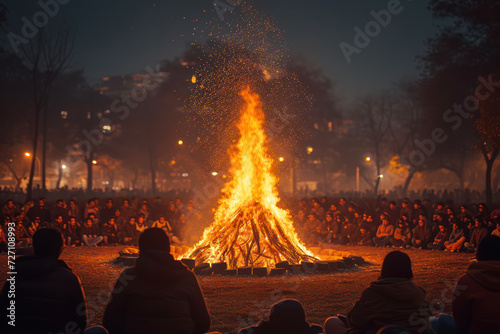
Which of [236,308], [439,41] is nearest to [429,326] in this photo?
[236,308]

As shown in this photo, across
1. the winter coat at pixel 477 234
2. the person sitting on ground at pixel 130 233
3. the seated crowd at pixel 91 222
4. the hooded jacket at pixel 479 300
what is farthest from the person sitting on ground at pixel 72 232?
the hooded jacket at pixel 479 300

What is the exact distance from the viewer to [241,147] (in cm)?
1575

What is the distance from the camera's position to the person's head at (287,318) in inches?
180

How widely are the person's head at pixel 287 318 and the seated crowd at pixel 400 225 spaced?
41.0 feet

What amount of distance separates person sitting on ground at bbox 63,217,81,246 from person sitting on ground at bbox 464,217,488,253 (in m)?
13.9

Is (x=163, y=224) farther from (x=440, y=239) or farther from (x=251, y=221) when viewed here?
(x=440, y=239)

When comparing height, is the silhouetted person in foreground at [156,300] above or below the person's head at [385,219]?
below

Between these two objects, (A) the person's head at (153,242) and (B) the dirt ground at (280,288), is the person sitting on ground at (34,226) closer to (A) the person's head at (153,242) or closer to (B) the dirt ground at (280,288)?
(B) the dirt ground at (280,288)

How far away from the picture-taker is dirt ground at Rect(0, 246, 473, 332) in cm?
854

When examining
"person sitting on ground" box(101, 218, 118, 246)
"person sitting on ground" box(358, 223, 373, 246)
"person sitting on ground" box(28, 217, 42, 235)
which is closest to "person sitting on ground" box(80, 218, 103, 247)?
"person sitting on ground" box(101, 218, 118, 246)

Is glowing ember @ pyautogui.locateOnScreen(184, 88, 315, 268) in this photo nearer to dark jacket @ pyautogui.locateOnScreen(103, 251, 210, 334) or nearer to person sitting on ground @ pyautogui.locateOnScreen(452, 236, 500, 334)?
person sitting on ground @ pyautogui.locateOnScreen(452, 236, 500, 334)

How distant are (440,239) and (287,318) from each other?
14846 millimetres

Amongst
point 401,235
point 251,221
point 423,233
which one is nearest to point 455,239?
point 423,233

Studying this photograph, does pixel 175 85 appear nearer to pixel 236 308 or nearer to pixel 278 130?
pixel 278 130
